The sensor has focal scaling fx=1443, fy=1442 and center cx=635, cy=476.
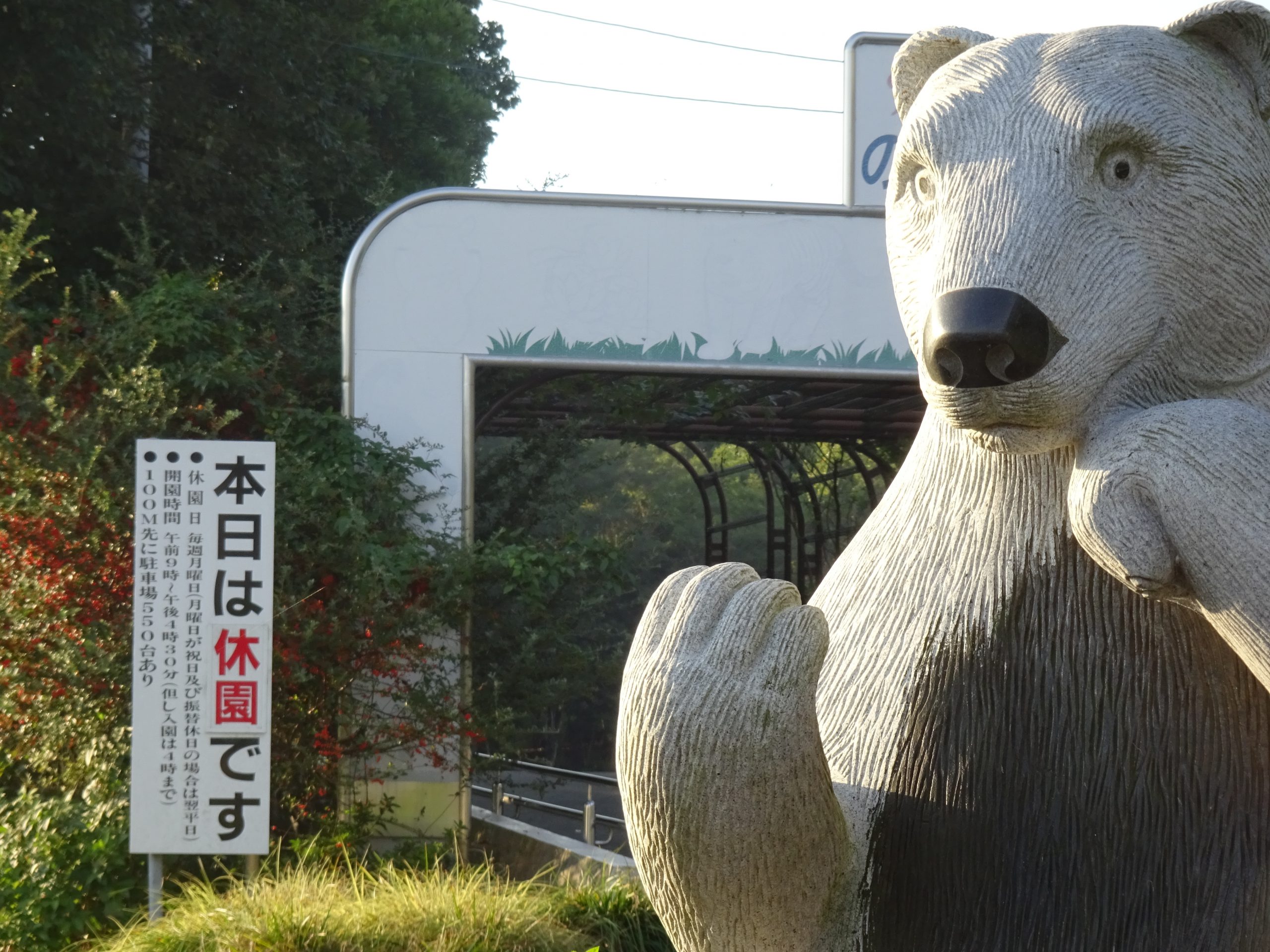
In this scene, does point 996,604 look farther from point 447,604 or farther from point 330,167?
point 330,167

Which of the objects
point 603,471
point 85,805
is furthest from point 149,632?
point 603,471

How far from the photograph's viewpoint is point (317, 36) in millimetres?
10781

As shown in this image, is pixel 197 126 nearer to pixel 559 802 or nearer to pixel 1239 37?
pixel 559 802

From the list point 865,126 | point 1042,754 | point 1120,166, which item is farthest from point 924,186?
point 865,126

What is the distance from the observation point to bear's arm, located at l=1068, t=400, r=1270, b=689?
4.80 feet

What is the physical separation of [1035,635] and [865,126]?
6.21m

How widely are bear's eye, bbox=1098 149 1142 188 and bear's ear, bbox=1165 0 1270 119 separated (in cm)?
20

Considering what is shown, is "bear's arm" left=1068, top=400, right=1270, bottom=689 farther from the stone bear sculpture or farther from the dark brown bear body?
the dark brown bear body

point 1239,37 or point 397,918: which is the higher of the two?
point 1239,37

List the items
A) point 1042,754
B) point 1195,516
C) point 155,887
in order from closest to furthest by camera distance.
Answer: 1. point 1195,516
2. point 1042,754
3. point 155,887

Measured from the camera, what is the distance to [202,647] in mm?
5246

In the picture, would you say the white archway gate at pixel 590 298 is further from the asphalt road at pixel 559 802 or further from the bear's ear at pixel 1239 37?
the bear's ear at pixel 1239 37

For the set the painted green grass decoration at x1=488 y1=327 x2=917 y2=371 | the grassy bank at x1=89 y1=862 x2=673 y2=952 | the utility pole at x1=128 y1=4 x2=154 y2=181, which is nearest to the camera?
the grassy bank at x1=89 y1=862 x2=673 y2=952

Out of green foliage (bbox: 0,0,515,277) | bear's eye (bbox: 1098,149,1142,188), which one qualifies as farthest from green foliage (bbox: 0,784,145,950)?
bear's eye (bbox: 1098,149,1142,188)
